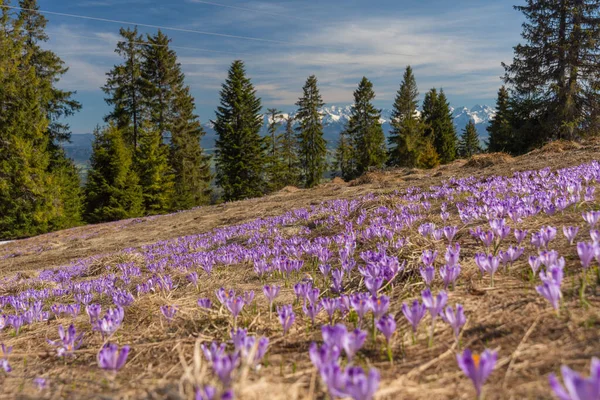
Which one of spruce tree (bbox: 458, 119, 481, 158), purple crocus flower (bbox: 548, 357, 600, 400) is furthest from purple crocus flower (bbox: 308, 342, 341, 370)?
spruce tree (bbox: 458, 119, 481, 158)

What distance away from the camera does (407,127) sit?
1977 inches

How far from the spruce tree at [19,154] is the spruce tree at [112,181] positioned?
478 centimetres

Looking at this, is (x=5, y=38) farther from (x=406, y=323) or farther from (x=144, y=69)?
(x=406, y=323)

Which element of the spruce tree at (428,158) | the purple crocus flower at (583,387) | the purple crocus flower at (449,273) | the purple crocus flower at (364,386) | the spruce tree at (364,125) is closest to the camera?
the purple crocus flower at (583,387)

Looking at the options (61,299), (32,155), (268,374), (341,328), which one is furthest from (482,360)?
(32,155)

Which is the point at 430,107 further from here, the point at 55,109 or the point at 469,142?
the point at 55,109

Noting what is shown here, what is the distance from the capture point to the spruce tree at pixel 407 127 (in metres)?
50.2

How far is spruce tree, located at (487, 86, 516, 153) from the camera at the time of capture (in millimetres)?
28509

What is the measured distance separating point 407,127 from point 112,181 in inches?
1460

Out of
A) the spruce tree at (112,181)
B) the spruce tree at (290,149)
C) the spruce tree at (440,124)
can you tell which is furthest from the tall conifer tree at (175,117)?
the spruce tree at (440,124)

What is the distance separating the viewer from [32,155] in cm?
2595

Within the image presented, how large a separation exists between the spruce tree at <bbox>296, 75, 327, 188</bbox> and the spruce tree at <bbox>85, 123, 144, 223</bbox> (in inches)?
1000

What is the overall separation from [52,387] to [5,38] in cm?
3369

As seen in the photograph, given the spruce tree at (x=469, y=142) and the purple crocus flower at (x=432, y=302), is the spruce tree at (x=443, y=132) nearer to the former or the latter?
the spruce tree at (x=469, y=142)
